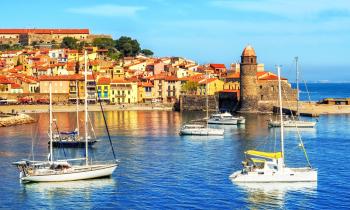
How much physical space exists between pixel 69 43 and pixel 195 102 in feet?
174

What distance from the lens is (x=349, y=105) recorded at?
8950 cm

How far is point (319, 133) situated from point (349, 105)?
31.3 metres

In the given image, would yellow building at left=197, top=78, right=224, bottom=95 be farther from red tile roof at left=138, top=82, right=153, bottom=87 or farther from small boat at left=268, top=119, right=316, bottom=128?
small boat at left=268, top=119, right=316, bottom=128

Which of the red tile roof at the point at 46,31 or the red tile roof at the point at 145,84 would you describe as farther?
the red tile roof at the point at 46,31

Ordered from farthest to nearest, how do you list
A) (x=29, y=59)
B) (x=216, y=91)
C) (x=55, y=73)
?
1. (x=29, y=59)
2. (x=55, y=73)
3. (x=216, y=91)

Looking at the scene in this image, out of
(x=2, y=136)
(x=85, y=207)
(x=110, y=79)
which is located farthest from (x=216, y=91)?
(x=85, y=207)

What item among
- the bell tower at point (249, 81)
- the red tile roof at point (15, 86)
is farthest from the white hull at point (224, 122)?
the red tile roof at point (15, 86)

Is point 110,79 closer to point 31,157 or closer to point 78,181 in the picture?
point 31,157

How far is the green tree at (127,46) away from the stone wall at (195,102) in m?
46.6

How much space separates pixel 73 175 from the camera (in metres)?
34.6

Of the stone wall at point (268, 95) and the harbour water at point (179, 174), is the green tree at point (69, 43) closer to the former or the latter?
the stone wall at point (268, 95)

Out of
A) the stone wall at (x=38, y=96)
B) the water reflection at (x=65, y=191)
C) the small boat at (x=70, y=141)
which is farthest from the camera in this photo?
the stone wall at (x=38, y=96)

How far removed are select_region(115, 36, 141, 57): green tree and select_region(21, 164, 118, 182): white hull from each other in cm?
10440

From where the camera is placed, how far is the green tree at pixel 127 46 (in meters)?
139
